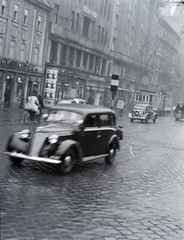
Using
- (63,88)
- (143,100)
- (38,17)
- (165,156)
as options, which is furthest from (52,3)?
(165,156)

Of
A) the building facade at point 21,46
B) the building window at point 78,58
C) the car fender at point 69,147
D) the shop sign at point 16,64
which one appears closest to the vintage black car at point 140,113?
the building facade at point 21,46

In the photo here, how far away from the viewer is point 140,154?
1585 cm

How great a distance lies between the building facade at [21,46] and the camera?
39.2m

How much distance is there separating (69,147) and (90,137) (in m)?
1.28

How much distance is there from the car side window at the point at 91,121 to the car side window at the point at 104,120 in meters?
0.31

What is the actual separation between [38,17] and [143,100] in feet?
53.4

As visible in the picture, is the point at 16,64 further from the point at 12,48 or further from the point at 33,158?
the point at 33,158

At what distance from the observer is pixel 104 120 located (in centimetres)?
1212

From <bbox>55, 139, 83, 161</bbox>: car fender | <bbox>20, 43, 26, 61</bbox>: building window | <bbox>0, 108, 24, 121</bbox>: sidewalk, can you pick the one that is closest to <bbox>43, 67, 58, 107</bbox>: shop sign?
<bbox>0, 108, 24, 121</bbox>: sidewalk

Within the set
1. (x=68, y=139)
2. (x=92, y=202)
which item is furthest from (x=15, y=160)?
(x=92, y=202)

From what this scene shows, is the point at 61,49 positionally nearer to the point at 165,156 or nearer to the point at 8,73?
the point at 8,73

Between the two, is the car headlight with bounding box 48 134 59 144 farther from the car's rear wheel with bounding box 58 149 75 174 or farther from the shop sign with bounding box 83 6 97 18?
the shop sign with bounding box 83 6 97 18

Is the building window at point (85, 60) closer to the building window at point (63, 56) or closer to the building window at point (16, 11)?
the building window at point (63, 56)

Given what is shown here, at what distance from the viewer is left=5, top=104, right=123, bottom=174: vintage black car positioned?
1004 cm
